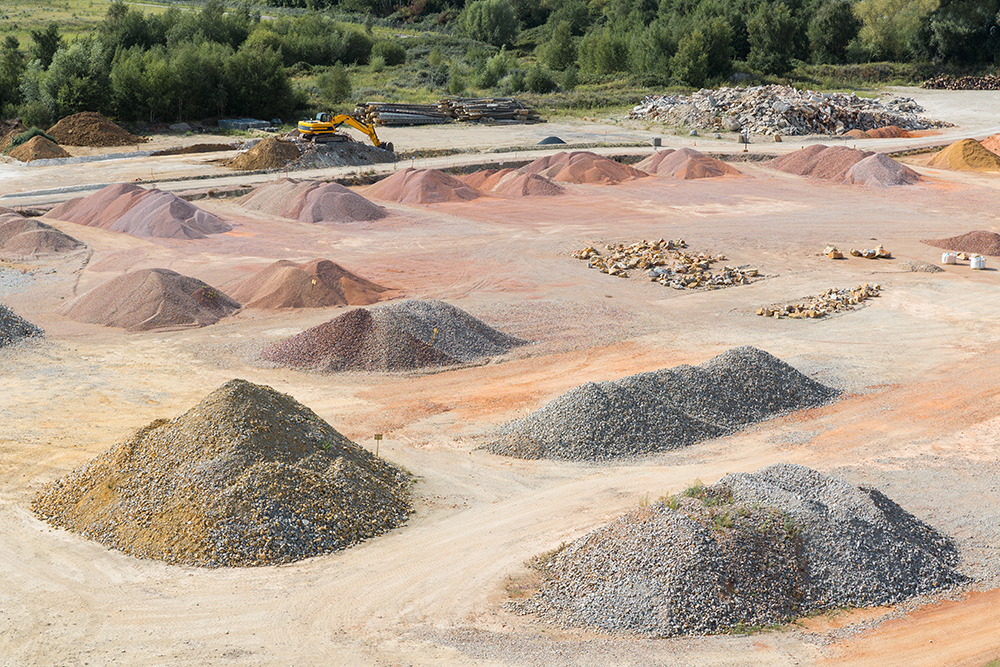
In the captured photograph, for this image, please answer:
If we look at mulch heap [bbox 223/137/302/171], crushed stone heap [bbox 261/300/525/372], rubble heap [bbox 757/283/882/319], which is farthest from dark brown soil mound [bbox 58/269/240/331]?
mulch heap [bbox 223/137/302/171]

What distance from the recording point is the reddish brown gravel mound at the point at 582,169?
42.2 m

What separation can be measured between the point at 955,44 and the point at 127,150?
6034 centimetres

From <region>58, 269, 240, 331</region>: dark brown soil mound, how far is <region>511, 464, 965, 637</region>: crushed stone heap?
45.7 feet

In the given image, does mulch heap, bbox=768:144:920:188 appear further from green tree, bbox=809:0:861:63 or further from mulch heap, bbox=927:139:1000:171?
green tree, bbox=809:0:861:63

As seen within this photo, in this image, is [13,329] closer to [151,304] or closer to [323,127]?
[151,304]

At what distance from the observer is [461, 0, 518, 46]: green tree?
306ft

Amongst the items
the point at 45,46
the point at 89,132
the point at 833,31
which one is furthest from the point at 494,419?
the point at 833,31

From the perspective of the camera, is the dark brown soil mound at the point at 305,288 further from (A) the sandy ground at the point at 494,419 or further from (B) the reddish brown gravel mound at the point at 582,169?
(B) the reddish brown gravel mound at the point at 582,169

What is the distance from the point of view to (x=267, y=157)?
→ 141 ft

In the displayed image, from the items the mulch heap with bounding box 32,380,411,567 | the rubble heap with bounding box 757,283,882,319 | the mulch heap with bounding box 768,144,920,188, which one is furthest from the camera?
the mulch heap with bounding box 768,144,920,188

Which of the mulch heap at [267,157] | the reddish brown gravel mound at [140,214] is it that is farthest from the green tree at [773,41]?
the reddish brown gravel mound at [140,214]

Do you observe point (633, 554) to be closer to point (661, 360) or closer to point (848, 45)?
point (661, 360)

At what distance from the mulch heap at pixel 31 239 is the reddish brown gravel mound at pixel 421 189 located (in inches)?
477

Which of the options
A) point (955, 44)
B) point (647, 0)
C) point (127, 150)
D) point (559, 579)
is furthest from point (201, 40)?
point (559, 579)
